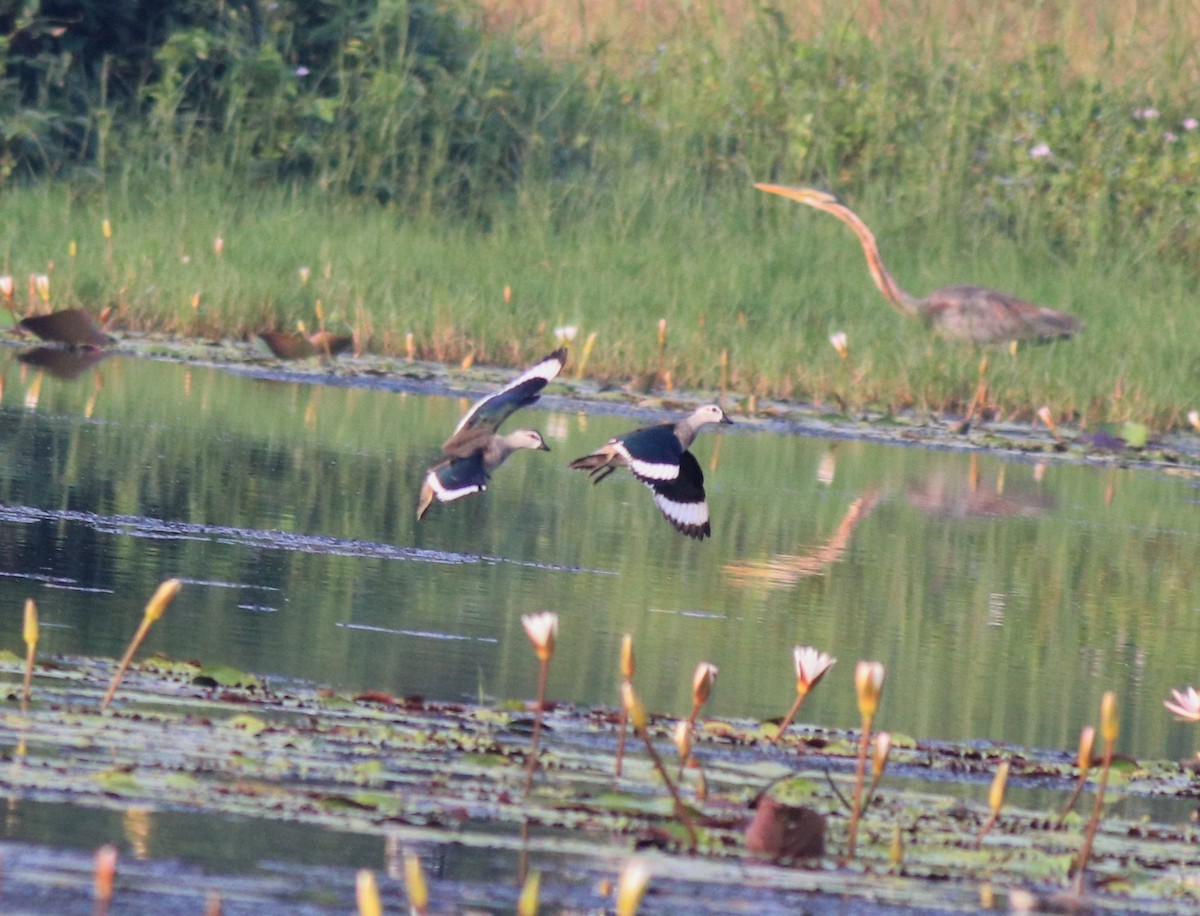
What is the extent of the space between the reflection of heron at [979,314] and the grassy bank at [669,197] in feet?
0.38

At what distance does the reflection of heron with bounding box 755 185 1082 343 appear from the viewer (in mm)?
11602

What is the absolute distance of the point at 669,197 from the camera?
13930 millimetres

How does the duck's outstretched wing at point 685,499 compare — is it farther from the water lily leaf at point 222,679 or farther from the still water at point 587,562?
the water lily leaf at point 222,679

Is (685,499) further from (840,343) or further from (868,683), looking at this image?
(840,343)

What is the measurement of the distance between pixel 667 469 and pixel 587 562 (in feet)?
2.55

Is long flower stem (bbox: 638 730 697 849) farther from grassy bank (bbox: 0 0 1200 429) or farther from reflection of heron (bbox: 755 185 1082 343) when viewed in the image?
reflection of heron (bbox: 755 185 1082 343)

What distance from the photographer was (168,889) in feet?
9.66

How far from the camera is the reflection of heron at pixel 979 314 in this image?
11602 millimetres

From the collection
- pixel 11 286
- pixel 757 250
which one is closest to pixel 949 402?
pixel 757 250

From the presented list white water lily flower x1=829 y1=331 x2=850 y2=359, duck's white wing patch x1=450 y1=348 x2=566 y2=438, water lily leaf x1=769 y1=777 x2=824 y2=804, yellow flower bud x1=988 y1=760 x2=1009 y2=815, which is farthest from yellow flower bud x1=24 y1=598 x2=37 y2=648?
white water lily flower x1=829 y1=331 x2=850 y2=359

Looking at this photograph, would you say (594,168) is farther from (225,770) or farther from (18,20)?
(225,770)

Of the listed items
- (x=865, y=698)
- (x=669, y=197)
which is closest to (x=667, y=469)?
(x=865, y=698)

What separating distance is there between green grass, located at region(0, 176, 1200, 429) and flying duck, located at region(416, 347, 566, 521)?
4105 mm

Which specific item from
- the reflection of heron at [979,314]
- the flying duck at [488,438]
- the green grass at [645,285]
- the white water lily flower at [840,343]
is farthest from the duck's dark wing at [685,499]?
the reflection of heron at [979,314]
